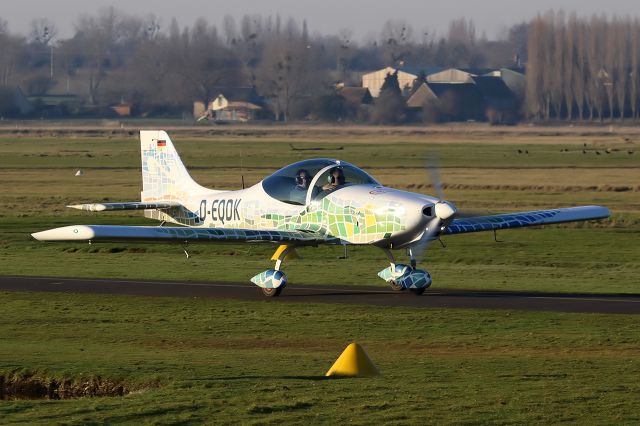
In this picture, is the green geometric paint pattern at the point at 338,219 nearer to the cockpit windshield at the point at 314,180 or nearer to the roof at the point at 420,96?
the cockpit windshield at the point at 314,180

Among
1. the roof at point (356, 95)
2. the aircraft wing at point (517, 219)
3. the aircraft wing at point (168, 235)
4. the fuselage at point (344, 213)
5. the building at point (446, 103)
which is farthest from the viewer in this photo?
the roof at point (356, 95)

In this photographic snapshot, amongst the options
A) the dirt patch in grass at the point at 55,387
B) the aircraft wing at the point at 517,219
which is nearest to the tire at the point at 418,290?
the aircraft wing at the point at 517,219

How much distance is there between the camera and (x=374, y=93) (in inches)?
7721

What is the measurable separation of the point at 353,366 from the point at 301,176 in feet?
30.9

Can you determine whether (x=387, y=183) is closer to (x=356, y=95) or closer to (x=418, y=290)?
(x=418, y=290)

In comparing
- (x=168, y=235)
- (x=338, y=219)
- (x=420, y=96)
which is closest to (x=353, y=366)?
(x=168, y=235)

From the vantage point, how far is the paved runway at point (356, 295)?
24.1m

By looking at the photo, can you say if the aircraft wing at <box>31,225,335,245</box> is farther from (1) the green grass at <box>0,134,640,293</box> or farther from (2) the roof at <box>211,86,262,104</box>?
(2) the roof at <box>211,86,262,104</box>

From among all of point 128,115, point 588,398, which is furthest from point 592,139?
point 588,398

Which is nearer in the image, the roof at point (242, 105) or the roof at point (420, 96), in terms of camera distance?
the roof at point (420, 96)

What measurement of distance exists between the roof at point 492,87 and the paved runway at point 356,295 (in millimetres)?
149359

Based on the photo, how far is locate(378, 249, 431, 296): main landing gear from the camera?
25328 millimetres

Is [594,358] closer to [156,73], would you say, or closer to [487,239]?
[487,239]

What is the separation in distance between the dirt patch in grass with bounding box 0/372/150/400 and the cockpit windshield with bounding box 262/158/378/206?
9.28 metres
